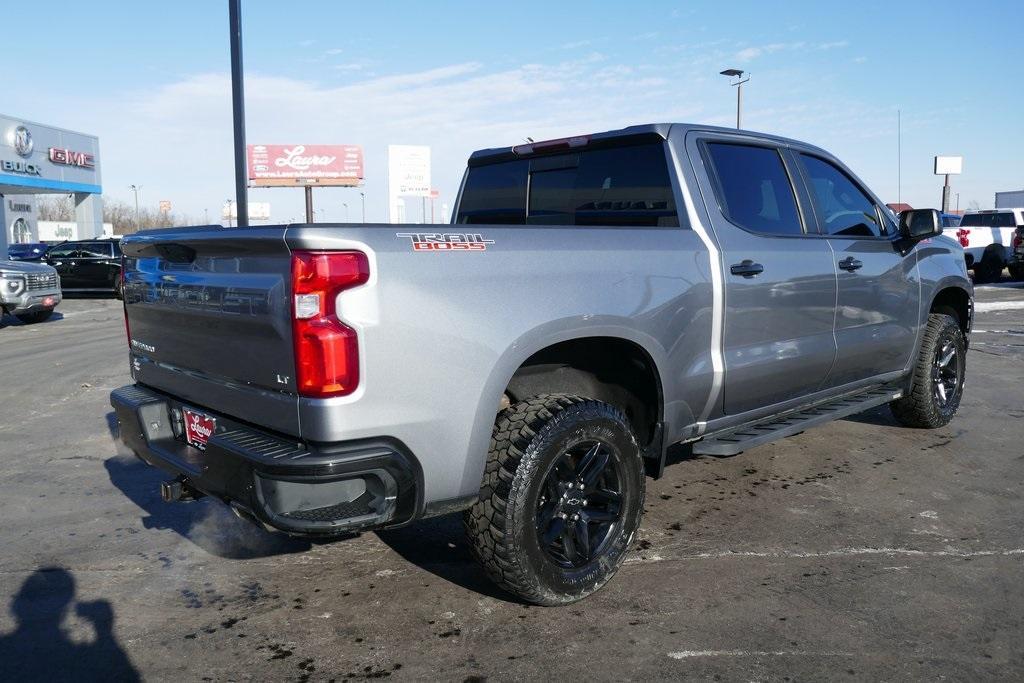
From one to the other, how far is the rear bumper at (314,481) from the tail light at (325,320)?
8.4 inches

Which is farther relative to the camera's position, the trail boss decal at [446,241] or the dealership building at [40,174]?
the dealership building at [40,174]

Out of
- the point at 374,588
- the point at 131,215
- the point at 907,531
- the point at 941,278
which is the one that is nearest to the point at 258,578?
the point at 374,588

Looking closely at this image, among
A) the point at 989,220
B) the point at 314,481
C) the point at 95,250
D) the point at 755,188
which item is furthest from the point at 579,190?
the point at 989,220

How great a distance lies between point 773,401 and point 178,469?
289cm

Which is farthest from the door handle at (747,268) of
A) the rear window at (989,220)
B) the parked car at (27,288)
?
the rear window at (989,220)

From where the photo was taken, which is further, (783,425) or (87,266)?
(87,266)

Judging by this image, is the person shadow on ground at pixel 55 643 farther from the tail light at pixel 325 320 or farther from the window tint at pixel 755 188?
the window tint at pixel 755 188

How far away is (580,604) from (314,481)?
1.31 meters

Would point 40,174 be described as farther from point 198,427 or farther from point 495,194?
point 198,427

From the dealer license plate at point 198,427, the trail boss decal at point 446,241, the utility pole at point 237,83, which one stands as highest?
the utility pole at point 237,83

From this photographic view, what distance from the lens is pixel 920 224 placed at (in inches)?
195

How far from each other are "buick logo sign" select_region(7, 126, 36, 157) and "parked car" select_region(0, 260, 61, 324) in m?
23.6

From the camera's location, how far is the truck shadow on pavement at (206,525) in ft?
12.6

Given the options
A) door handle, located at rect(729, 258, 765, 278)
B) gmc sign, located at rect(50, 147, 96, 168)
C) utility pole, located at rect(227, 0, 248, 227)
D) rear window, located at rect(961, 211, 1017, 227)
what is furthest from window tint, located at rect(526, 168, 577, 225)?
gmc sign, located at rect(50, 147, 96, 168)
